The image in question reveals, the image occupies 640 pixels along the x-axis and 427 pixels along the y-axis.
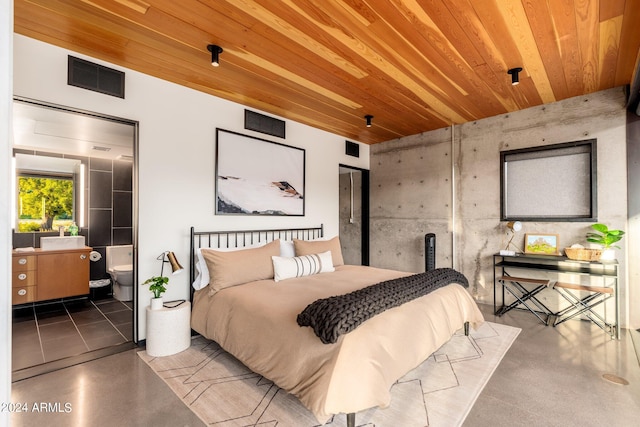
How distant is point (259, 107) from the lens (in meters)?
3.79

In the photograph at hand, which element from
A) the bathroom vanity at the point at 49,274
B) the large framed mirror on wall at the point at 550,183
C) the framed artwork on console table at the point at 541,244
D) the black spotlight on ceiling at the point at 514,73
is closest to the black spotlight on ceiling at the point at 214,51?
the black spotlight on ceiling at the point at 514,73

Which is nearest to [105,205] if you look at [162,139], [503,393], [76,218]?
[76,218]

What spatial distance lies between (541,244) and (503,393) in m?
2.35

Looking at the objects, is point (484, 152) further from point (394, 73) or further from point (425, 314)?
point (425, 314)

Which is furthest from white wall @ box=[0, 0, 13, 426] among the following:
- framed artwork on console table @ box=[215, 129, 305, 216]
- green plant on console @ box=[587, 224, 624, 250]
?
green plant on console @ box=[587, 224, 624, 250]

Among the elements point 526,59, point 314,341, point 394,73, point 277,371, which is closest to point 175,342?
point 277,371

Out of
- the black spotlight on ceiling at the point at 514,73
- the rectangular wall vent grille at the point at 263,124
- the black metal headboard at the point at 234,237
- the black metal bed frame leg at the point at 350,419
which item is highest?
the black spotlight on ceiling at the point at 514,73

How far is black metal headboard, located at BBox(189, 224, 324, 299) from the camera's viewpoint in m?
3.19

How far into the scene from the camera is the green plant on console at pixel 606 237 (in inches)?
125

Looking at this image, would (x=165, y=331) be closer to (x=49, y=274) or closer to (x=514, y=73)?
(x=49, y=274)

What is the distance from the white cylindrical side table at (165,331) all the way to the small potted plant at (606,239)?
4.23 m

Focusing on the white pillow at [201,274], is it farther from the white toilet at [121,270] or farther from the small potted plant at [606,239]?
the small potted plant at [606,239]

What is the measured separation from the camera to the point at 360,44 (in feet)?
7.95

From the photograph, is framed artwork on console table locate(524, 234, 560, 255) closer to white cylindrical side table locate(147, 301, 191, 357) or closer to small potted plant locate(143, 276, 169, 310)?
white cylindrical side table locate(147, 301, 191, 357)
